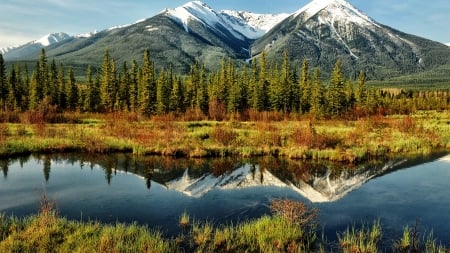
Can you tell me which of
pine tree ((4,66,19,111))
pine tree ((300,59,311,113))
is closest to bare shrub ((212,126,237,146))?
pine tree ((300,59,311,113))

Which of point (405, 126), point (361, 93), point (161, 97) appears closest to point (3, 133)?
point (405, 126)

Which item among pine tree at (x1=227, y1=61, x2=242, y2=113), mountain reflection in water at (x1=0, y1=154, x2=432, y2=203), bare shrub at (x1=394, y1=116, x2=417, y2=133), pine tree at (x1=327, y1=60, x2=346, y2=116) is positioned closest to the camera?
mountain reflection in water at (x1=0, y1=154, x2=432, y2=203)

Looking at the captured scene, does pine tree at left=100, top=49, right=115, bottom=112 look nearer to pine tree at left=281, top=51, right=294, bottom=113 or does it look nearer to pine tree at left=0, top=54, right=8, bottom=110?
pine tree at left=0, top=54, right=8, bottom=110

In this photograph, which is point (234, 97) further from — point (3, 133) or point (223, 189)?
point (223, 189)

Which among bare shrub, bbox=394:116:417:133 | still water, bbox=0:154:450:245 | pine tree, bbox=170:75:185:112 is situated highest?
pine tree, bbox=170:75:185:112

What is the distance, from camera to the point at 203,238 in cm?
1377

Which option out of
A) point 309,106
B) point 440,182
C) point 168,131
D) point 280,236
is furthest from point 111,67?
point 280,236

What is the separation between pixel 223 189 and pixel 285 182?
4.23 meters

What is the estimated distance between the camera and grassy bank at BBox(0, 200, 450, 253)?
40.0 ft

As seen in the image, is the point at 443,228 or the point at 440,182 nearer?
the point at 443,228

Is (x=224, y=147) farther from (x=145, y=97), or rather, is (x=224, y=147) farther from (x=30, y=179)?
(x=145, y=97)

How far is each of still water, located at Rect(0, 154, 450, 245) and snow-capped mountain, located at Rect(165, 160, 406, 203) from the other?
59 mm

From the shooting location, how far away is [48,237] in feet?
41.4

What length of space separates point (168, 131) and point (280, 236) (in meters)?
26.0
